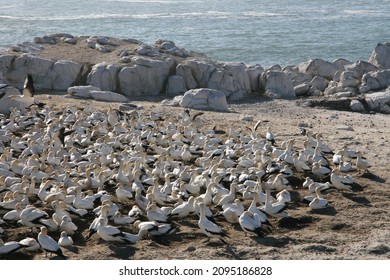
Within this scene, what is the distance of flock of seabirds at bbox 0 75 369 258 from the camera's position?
518 inches

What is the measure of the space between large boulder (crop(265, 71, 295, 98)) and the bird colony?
6072 mm

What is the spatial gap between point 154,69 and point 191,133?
858 cm

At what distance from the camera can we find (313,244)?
12508 millimetres

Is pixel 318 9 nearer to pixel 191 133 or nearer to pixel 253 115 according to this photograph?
pixel 253 115

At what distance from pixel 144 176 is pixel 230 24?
43239mm

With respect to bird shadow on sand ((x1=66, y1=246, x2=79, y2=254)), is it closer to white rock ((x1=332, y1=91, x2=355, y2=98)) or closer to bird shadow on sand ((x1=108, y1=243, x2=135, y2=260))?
bird shadow on sand ((x1=108, y1=243, x2=135, y2=260))

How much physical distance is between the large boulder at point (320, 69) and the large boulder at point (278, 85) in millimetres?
3770

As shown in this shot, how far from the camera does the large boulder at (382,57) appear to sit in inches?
1282

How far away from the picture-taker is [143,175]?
52.6ft

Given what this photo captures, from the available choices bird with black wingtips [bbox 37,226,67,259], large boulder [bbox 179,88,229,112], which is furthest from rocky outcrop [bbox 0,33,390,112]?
bird with black wingtips [bbox 37,226,67,259]

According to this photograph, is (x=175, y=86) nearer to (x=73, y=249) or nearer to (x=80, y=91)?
(x=80, y=91)

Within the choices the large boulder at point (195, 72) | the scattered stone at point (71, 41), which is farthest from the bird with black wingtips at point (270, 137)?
the scattered stone at point (71, 41)

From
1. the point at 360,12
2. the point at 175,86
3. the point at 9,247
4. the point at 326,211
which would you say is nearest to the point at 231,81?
the point at 175,86

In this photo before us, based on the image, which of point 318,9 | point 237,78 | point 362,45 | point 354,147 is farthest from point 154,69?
point 318,9
